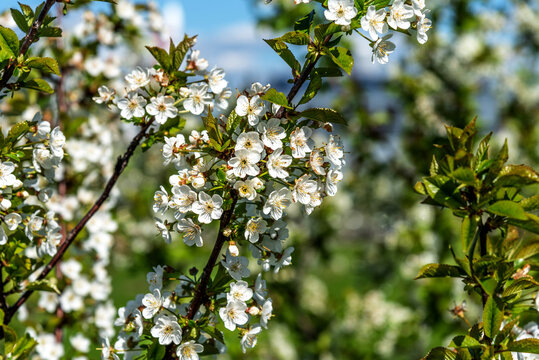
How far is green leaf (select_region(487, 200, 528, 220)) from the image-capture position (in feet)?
3.62

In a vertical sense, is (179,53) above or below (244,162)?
above

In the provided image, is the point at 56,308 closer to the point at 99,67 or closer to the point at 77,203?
the point at 77,203

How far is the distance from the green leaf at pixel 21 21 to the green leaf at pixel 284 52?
593 millimetres

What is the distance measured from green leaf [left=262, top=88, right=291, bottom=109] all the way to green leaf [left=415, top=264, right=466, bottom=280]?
502 millimetres

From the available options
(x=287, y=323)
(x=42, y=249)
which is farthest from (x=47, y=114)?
(x=287, y=323)

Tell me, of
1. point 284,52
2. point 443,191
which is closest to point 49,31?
point 284,52

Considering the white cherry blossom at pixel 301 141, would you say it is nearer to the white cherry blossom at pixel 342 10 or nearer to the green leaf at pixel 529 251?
the white cherry blossom at pixel 342 10

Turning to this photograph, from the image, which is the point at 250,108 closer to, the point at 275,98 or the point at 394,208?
the point at 275,98

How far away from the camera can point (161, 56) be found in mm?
1357

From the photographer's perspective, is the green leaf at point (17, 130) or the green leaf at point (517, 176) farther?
the green leaf at point (17, 130)

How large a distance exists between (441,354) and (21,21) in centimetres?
126

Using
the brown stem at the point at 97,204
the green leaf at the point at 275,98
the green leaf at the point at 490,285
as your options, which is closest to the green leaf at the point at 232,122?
the green leaf at the point at 275,98

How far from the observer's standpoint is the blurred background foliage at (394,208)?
174 inches

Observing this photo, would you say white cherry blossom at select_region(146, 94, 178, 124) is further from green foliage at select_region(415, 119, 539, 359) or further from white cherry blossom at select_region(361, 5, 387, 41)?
green foliage at select_region(415, 119, 539, 359)
